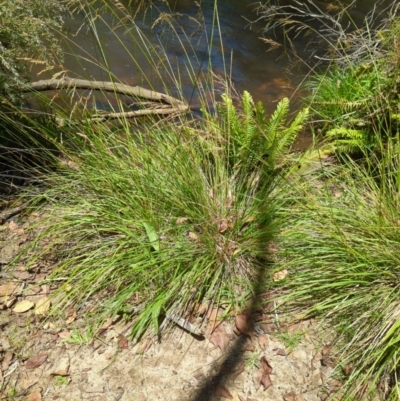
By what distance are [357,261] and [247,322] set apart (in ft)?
2.59

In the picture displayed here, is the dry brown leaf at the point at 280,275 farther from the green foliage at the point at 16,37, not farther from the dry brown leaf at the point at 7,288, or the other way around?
the green foliage at the point at 16,37

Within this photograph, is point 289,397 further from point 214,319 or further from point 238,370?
point 214,319

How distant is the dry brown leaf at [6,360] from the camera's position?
8.45 feet

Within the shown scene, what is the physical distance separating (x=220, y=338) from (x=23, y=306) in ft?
4.46

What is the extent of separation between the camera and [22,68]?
3949 mm

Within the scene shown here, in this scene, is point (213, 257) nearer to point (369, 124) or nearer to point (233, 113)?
point (233, 113)

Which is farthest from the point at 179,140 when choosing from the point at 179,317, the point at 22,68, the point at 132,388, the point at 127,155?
the point at 22,68

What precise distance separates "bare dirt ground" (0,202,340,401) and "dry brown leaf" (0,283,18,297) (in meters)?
0.13

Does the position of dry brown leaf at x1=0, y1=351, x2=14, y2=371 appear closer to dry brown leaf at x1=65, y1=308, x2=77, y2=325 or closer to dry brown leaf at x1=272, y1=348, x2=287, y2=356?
dry brown leaf at x1=65, y1=308, x2=77, y2=325

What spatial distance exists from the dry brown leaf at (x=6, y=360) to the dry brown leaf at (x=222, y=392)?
4.11 ft

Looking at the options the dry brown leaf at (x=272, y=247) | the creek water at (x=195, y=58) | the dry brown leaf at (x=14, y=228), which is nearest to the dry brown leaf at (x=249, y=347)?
the dry brown leaf at (x=272, y=247)

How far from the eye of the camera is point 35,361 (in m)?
2.61

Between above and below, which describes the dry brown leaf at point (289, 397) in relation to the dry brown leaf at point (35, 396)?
below

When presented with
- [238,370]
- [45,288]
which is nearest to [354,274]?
[238,370]
